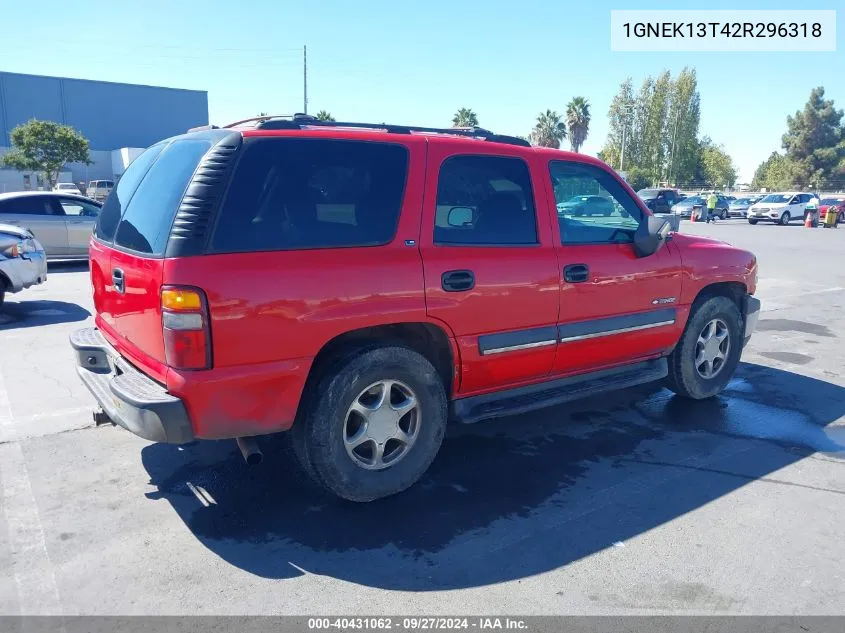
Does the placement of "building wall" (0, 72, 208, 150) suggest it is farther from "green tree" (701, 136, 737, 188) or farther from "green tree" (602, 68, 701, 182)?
"green tree" (701, 136, 737, 188)

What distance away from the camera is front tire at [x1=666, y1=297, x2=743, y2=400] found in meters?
5.22

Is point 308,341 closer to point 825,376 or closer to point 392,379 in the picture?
point 392,379

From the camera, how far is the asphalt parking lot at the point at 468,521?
9.32 ft

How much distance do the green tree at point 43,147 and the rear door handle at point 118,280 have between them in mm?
45684

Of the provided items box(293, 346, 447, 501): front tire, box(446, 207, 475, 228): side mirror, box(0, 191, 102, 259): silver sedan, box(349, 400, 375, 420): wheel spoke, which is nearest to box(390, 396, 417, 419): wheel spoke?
box(293, 346, 447, 501): front tire

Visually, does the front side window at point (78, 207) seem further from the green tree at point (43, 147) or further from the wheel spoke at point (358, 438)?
the green tree at point (43, 147)

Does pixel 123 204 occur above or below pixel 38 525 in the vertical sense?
above

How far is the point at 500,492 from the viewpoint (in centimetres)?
380

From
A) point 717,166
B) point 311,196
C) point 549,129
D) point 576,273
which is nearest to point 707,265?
point 576,273

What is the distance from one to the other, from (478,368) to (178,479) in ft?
6.27

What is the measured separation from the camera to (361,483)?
354cm

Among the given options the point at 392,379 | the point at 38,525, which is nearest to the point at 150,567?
the point at 38,525
